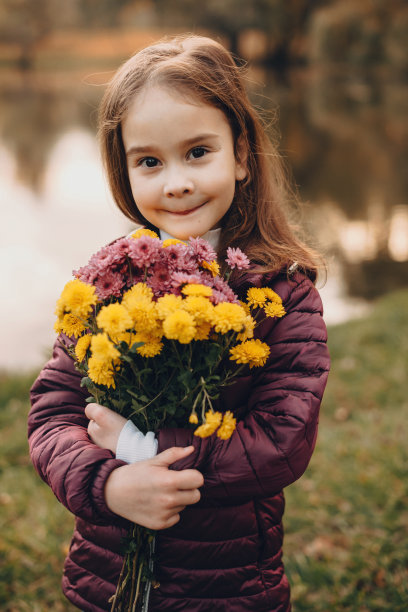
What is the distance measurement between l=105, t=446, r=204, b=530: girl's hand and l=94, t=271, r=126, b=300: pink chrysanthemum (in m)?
0.40

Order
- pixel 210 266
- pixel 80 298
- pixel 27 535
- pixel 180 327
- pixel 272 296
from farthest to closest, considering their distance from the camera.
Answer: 1. pixel 27 535
2. pixel 272 296
3. pixel 210 266
4. pixel 80 298
5. pixel 180 327

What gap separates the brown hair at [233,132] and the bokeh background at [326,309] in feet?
1.02

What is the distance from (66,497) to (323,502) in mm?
2130

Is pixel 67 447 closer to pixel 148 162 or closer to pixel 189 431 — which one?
pixel 189 431

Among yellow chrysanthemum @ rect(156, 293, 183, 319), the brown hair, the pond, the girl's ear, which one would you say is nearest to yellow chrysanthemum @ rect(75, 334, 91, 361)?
yellow chrysanthemum @ rect(156, 293, 183, 319)

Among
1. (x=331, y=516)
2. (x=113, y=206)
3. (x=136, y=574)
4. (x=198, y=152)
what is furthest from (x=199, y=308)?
(x=113, y=206)

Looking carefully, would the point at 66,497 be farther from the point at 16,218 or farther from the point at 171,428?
the point at 16,218

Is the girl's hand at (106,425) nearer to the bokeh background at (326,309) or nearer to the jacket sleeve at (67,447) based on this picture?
the jacket sleeve at (67,447)

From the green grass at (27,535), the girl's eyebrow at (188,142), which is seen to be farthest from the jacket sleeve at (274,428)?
the green grass at (27,535)

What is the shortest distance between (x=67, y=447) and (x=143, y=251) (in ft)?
1.96

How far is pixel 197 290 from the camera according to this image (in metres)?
1.31

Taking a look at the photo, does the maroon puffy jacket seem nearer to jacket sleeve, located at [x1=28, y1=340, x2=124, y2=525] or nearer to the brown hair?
jacket sleeve, located at [x1=28, y1=340, x2=124, y2=525]

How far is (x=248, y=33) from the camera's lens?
40.5m

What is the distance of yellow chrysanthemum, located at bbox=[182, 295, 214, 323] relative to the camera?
1273mm
